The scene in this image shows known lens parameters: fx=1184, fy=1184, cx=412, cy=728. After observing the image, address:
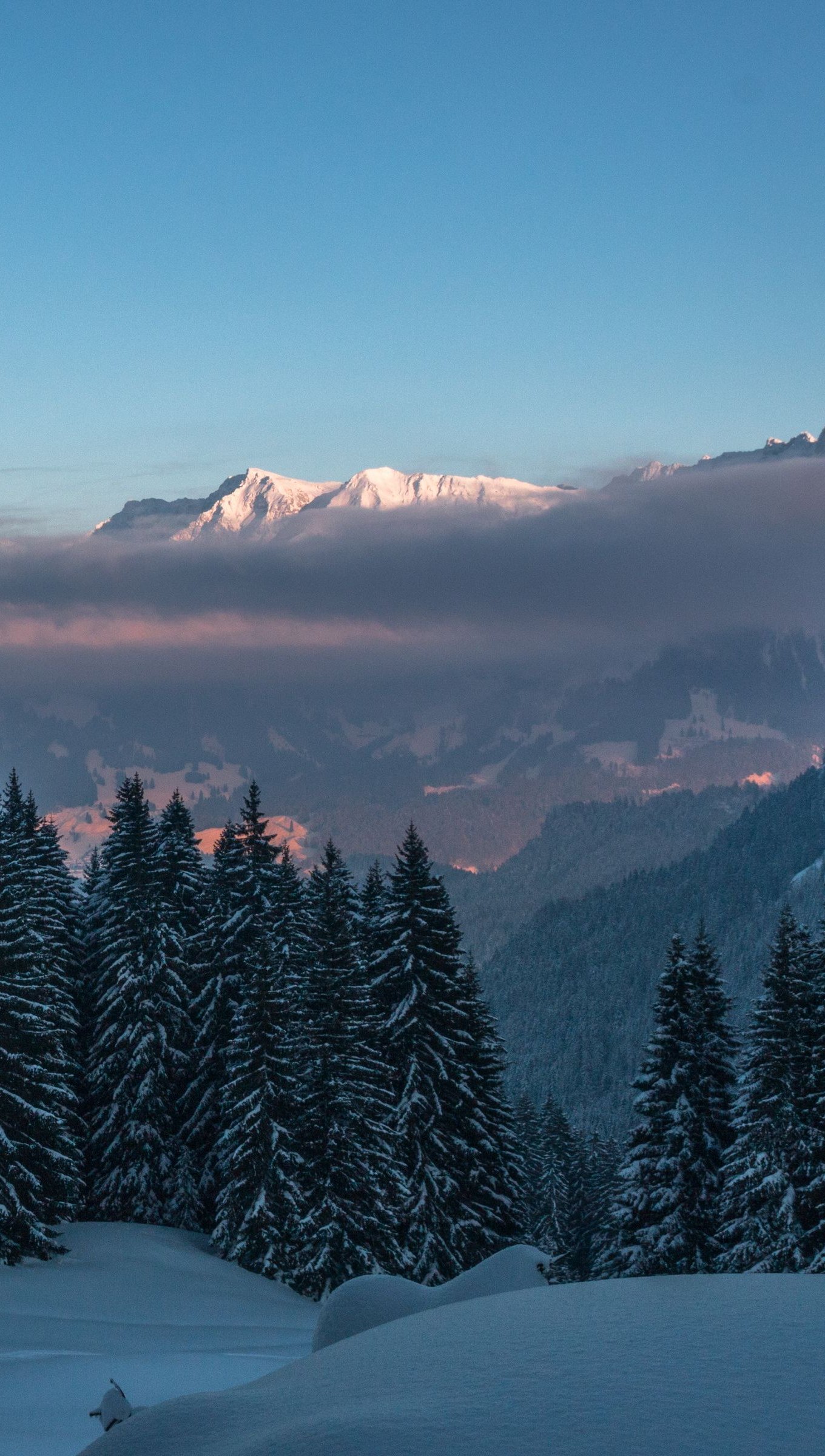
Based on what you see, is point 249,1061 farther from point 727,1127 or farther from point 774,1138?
point 774,1138

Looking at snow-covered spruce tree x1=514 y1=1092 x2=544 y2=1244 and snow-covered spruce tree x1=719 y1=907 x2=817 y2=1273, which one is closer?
snow-covered spruce tree x1=719 y1=907 x2=817 y2=1273

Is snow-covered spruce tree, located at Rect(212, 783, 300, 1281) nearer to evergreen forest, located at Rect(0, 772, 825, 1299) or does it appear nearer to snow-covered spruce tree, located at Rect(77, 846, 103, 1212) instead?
evergreen forest, located at Rect(0, 772, 825, 1299)

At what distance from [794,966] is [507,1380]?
32590 millimetres

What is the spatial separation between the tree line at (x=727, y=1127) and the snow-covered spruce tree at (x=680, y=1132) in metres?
0.04

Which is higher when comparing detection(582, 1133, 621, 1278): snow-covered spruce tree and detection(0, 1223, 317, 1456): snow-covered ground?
detection(0, 1223, 317, 1456): snow-covered ground

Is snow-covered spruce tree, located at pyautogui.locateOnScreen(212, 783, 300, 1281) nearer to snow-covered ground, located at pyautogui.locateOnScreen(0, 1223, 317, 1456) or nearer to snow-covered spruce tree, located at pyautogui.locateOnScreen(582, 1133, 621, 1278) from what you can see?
snow-covered ground, located at pyautogui.locateOnScreen(0, 1223, 317, 1456)

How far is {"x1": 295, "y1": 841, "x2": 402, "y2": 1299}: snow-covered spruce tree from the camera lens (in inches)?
1336

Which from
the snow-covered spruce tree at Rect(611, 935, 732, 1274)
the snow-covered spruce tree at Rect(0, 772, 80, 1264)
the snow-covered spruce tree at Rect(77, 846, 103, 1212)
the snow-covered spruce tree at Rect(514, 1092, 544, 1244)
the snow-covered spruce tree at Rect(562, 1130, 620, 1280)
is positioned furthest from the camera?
the snow-covered spruce tree at Rect(562, 1130, 620, 1280)

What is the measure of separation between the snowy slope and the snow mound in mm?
1875

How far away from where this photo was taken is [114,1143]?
39.8 metres

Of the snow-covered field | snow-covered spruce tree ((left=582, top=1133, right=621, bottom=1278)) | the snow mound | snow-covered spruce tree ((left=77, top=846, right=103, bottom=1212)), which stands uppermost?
the snow-covered field

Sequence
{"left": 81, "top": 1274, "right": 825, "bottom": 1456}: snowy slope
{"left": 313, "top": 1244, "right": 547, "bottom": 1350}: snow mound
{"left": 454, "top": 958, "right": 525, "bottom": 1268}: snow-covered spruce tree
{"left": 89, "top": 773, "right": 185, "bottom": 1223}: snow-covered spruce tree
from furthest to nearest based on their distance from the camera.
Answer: {"left": 89, "top": 773, "right": 185, "bottom": 1223}: snow-covered spruce tree < {"left": 454, "top": 958, "right": 525, "bottom": 1268}: snow-covered spruce tree < {"left": 313, "top": 1244, "right": 547, "bottom": 1350}: snow mound < {"left": 81, "top": 1274, "right": 825, "bottom": 1456}: snowy slope

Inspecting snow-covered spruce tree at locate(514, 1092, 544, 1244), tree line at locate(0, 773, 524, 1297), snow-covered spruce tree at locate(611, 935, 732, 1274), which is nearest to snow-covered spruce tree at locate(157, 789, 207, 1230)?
tree line at locate(0, 773, 524, 1297)

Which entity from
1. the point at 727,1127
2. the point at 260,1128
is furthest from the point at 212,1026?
the point at 727,1127
